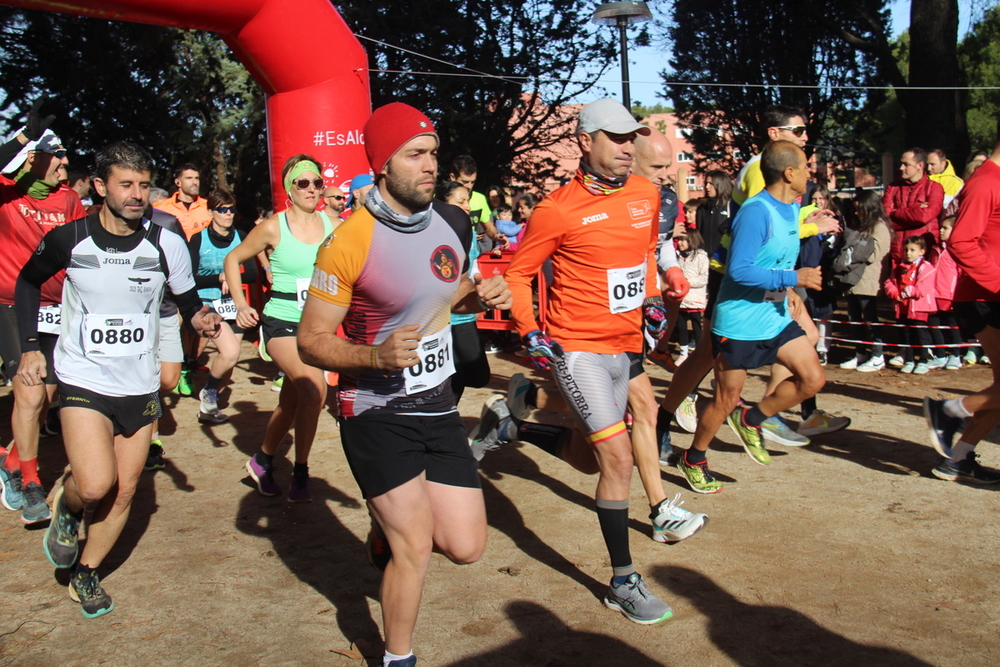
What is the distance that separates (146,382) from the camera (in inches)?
167

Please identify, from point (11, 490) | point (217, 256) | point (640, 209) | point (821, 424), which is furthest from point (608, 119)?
point (217, 256)

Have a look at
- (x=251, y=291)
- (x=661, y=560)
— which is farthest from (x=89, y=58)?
(x=661, y=560)

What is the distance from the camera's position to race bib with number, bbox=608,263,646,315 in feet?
14.2

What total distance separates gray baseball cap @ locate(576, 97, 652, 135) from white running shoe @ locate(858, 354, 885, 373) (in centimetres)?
623

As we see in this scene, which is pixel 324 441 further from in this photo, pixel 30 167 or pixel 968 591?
pixel 968 591

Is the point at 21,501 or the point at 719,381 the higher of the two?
the point at 719,381

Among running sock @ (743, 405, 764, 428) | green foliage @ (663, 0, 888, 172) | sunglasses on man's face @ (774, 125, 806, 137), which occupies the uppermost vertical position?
green foliage @ (663, 0, 888, 172)

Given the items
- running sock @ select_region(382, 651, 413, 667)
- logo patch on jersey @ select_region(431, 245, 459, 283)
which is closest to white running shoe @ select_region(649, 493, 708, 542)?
running sock @ select_region(382, 651, 413, 667)

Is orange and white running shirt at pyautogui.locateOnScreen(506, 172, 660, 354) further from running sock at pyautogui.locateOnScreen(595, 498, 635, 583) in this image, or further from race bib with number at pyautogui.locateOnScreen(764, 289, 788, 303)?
race bib with number at pyautogui.locateOnScreen(764, 289, 788, 303)

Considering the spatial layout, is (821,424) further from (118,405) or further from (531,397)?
(118,405)

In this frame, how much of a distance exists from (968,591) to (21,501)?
17.4ft

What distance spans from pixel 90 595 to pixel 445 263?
2335mm

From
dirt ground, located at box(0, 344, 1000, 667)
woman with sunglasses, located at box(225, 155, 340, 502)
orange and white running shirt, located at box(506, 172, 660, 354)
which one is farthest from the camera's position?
woman with sunglasses, located at box(225, 155, 340, 502)

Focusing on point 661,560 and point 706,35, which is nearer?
point 661,560
